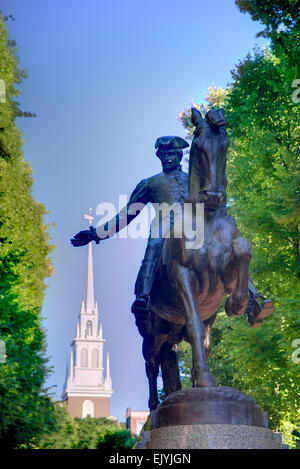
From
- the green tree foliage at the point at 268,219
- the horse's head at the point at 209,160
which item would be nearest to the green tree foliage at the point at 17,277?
the green tree foliage at the point at 268,219

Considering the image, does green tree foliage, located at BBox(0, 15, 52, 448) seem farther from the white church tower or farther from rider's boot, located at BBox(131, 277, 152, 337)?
the white church tower

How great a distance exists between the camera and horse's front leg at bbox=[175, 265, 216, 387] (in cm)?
587

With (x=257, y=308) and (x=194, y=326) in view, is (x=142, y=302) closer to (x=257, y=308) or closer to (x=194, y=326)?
(x=194, y=326)

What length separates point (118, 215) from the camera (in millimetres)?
7961

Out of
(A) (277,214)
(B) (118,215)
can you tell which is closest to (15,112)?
(A) (277,214)

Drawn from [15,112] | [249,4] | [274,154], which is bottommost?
[274,154]

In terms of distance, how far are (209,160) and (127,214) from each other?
193 centimetres

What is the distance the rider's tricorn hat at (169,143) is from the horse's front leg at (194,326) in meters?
2.06

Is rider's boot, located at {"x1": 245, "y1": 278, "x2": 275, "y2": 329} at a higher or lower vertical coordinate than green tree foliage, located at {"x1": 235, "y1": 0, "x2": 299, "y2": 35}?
lower

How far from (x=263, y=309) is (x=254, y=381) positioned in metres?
12.9

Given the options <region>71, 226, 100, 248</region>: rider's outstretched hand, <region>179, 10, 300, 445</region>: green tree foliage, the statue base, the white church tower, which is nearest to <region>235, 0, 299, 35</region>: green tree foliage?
<region>179, 10, 300, 445</region>: green tree foliage

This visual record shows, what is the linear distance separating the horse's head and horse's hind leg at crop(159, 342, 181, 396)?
2.11 meters
